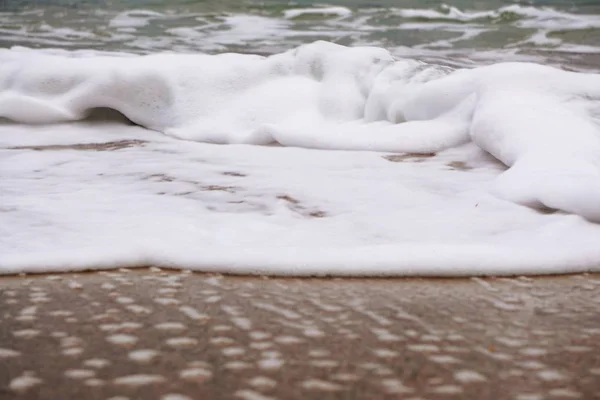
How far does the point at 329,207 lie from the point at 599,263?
54 cm

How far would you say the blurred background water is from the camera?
504 centimetres

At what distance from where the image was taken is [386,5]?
7.55m

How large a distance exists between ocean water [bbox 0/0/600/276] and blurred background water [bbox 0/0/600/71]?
1.18 m

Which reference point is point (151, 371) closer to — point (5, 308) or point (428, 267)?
point (5, 308)

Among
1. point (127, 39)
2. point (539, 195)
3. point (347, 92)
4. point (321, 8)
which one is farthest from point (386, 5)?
point (539, 195)

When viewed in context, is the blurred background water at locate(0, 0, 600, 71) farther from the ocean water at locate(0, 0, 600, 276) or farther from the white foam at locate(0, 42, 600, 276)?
the white foam at locate(0, 42, 600, 276)

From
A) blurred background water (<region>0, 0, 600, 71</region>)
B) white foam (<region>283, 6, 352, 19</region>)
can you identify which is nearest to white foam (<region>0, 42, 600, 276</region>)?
blurred background water (<region>0, 0, 600, 71</region>)

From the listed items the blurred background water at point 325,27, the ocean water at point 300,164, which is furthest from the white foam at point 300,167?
the blurred background water at point 325,27

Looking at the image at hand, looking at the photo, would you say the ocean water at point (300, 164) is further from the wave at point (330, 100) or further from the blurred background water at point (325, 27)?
the blurred background water at point (325, 27)

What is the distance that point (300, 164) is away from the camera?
190 cm

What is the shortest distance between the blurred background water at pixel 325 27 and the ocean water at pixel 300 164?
1184mm

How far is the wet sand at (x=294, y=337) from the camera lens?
0.68 metres

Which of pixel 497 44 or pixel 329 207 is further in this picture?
pixel 497 44

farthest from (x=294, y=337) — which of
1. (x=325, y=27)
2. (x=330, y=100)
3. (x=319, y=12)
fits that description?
(x=319, y=12)
